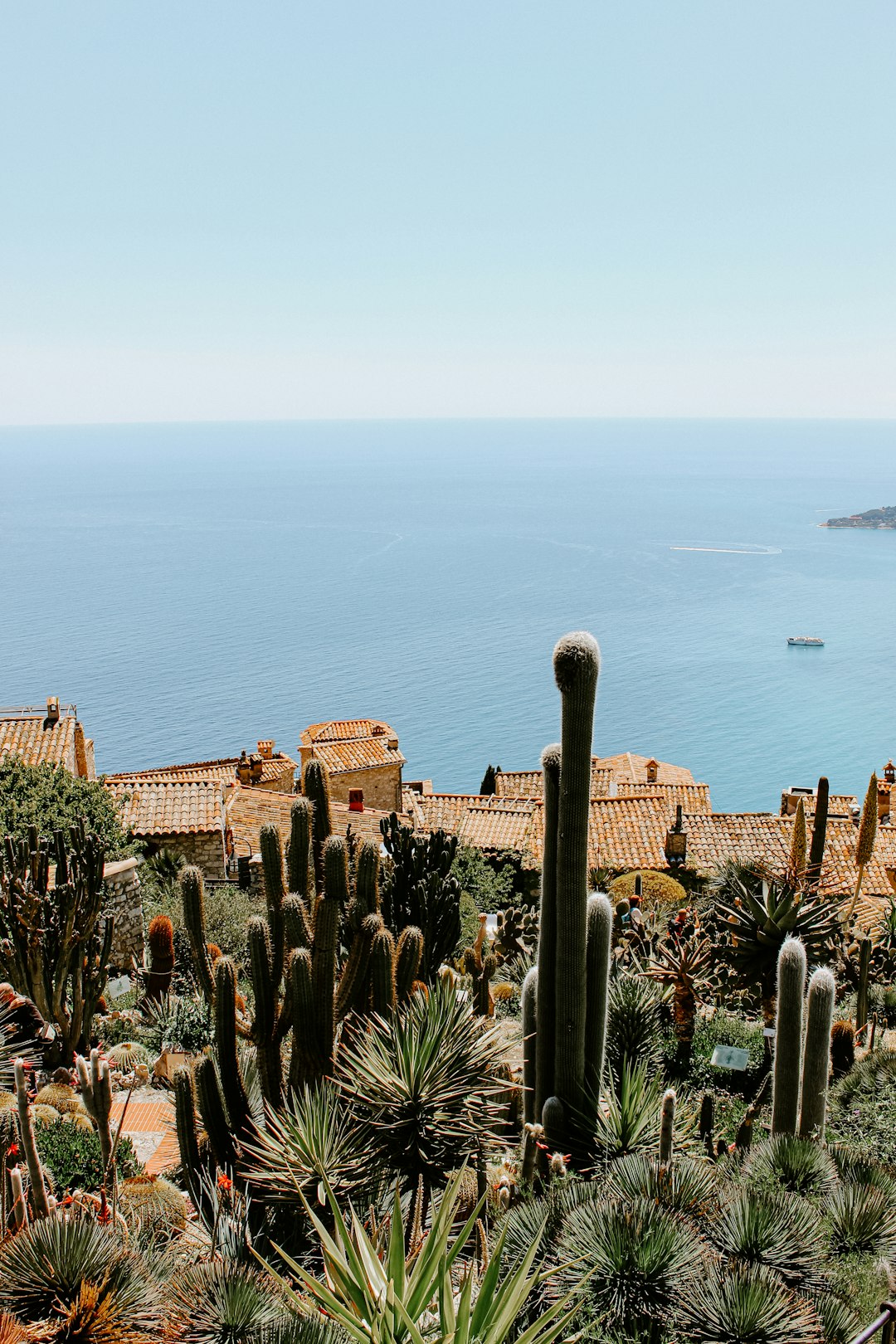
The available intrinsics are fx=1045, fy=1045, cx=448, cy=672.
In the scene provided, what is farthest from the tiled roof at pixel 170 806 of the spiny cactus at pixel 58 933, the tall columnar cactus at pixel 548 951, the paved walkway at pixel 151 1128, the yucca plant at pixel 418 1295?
the yucca plant at pixel 418 1295

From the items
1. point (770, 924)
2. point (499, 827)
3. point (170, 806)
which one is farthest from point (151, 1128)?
point (499, 827)

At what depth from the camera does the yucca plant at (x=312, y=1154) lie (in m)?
6.70

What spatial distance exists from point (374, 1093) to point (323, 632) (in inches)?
3903

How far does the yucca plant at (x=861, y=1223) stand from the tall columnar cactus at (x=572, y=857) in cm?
186

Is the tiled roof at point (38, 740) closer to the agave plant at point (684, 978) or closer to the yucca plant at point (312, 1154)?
the agave plant at point (684, 978)

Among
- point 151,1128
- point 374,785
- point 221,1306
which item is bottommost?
point 374,785

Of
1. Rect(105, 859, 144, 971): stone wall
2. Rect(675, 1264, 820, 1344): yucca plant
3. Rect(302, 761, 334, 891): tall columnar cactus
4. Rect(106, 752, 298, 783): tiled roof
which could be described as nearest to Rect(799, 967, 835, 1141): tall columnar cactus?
Rect(675, 1264, 820, 1344): yucca plant

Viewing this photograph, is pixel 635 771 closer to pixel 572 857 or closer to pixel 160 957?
pixel 160 957

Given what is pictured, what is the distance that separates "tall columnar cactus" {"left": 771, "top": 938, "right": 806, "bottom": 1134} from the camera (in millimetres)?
8078

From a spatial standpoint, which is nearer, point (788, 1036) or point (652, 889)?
point (788, 1036)

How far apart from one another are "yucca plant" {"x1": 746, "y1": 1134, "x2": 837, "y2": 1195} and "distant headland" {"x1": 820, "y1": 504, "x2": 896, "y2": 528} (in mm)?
171733

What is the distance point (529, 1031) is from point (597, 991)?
977 mm

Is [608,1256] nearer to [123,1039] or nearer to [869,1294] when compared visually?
[869,1294]

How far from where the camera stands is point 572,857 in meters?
7.37
